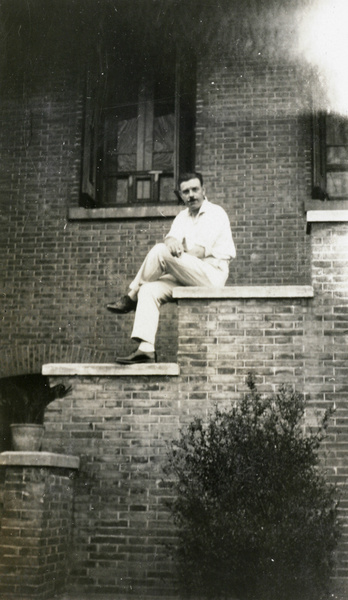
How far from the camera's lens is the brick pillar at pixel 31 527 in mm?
5742

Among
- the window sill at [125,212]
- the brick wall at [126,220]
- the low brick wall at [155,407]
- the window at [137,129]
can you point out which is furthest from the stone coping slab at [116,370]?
the window at [137,129]

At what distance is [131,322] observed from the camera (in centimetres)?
969

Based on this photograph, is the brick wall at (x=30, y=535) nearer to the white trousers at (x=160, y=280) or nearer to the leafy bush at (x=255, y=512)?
the leafy bush at (x=255, y=512)

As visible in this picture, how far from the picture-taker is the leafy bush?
548 cm

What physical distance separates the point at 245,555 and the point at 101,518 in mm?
1533

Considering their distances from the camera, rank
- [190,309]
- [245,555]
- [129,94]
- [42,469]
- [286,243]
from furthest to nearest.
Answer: [129,94]
[286,243]
[190,309]
[42,469]
[245,555]

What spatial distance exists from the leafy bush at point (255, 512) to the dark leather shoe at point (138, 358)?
901mm

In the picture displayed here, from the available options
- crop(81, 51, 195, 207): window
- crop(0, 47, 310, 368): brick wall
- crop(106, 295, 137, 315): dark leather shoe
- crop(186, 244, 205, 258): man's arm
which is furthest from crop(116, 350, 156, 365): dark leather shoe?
crop(81, 51, 195, 207): window

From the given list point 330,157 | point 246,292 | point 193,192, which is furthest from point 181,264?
point 330,157

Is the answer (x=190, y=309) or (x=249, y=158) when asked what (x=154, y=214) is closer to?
(x=249, y=158)

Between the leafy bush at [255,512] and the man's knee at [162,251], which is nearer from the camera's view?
the leafy bush at [255,512]

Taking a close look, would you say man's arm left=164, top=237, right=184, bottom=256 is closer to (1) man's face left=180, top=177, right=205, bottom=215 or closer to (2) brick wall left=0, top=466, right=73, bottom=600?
(1) man's face left=180, top=177, right=205, bottom=215

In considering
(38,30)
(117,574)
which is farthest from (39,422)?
(38,30)

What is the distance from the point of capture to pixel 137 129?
1074 centimetres
